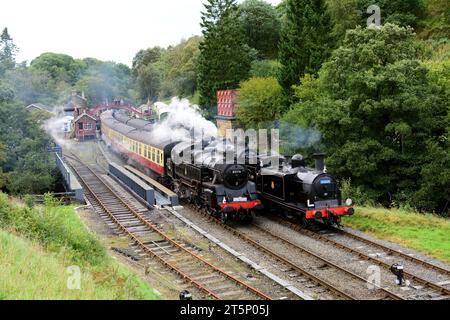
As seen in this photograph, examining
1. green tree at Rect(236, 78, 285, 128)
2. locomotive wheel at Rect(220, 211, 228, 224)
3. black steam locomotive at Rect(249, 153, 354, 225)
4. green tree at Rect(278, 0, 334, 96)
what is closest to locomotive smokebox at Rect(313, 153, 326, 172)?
black steam locomotive at Rect(249, 153, 354, 225)

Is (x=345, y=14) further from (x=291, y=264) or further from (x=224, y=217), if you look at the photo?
(x=291, y=264)

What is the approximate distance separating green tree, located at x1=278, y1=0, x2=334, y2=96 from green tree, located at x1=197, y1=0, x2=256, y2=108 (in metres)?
10.7

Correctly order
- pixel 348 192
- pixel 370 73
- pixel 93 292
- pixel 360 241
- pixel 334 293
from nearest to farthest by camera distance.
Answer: pixel 93 292 < pixel 334 293 < pixel 360 241 < pixel 348 192 < pixel 370 73

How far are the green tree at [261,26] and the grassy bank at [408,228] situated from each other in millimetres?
A: 39590

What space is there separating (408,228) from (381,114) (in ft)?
27.7

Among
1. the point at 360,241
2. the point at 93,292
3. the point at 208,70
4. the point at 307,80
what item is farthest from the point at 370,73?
the point at 208,70

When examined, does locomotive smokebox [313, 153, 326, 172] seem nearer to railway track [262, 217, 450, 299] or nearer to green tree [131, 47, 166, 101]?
railway track [262, 217, 450, 299]

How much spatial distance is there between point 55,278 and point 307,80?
83.2 ft

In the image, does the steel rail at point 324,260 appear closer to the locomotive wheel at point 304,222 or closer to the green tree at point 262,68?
the locomotive wheel at point 304,222

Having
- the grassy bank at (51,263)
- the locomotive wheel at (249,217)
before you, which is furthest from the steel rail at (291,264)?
the grassy bank at (51,263)

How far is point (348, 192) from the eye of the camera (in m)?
22.1

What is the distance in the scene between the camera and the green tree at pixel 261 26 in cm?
5656

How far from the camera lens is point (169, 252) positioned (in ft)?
53.4

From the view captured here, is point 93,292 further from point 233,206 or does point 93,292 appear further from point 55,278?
point 233,206
